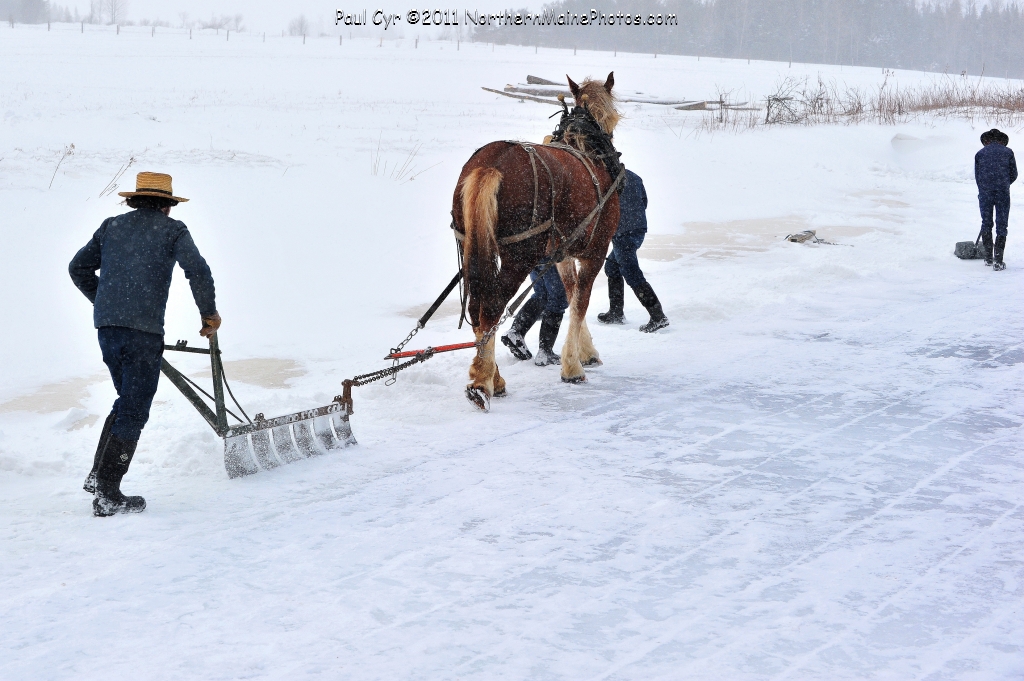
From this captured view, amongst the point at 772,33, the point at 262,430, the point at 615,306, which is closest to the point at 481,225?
the point at 262,430

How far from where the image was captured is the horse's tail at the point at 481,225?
563 cm

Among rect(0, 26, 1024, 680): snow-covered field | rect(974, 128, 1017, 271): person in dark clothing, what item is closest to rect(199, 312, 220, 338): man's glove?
rect(0, 26, 1024, 680): snow-covered field

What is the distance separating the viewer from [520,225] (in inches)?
234

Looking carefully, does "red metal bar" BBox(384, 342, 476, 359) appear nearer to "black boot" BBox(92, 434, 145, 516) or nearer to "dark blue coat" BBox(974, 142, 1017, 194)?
"black boot" BBox(92, 434, 145, 516)

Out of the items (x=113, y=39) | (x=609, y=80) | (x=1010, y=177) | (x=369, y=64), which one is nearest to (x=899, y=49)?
(x=369, y=64)

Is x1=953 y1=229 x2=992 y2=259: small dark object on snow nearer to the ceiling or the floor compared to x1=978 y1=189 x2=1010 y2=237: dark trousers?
nearer to the floor

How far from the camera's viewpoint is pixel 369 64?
42.3 metres

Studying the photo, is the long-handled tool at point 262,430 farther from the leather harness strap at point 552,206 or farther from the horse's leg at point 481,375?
the leather harness strap at point 552,206

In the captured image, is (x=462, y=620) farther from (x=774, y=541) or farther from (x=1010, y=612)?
(x=1010, y=612)

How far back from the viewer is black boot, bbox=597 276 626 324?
8780mm

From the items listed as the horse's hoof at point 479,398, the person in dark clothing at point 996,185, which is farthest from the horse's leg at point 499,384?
the person in dark clothing at point 996,185

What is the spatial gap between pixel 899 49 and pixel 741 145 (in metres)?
79.6

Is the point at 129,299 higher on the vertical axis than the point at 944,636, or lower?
higher

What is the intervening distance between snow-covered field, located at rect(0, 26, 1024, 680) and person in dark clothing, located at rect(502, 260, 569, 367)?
17 cm
